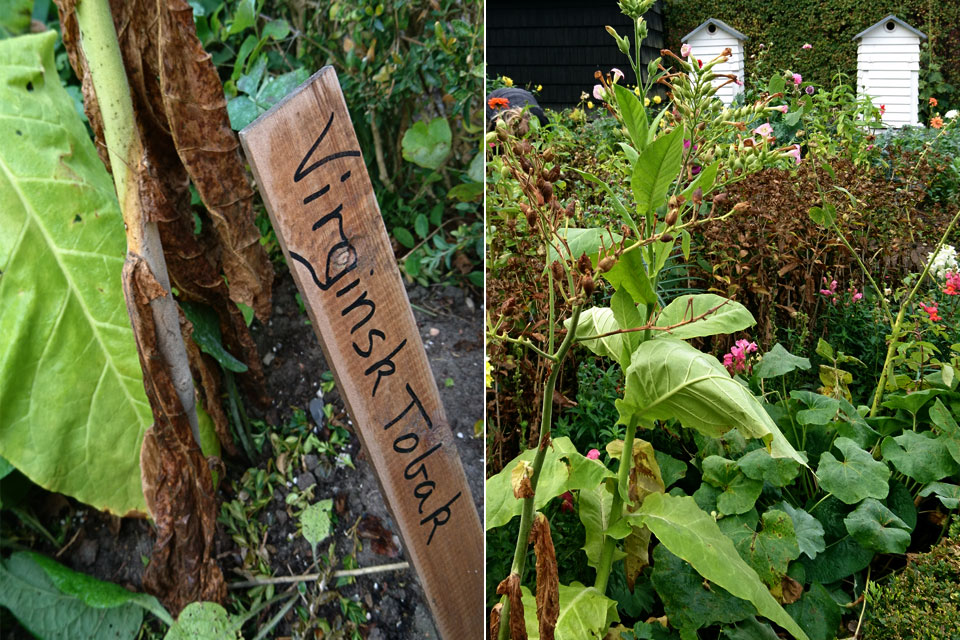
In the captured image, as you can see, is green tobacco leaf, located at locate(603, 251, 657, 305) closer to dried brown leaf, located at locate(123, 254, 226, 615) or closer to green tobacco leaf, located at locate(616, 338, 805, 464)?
green tobacco leaf, located at locate(616, 338, 805, 464)

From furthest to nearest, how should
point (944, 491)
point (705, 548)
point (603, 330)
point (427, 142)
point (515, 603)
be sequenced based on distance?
point (427, 142) < point (944, 491) < point (603, 330) < point (705, 548) < point (515, 603)

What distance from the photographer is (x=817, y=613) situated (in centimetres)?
87

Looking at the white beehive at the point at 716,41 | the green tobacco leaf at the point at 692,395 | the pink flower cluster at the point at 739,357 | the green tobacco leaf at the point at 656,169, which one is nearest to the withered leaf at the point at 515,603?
the green tobacco leaf at the point at 692,395

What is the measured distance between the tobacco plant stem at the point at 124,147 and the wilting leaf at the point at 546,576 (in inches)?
16.6

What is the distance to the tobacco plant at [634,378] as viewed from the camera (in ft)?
1.94

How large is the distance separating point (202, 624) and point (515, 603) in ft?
1.27

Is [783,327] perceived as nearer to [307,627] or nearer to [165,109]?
[307,627]

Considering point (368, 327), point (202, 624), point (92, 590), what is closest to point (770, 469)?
point (368, 327)

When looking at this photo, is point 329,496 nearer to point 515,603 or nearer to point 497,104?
point 515,603

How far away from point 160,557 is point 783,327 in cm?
103

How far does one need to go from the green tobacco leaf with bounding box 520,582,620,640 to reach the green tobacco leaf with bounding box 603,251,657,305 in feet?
1.01

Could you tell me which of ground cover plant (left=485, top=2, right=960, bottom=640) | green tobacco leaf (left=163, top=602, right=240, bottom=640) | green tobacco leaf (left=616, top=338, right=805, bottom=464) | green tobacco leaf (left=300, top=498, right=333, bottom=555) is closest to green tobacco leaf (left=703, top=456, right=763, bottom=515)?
ground cover plant (left=485, top=2, right=960, bottom=640)

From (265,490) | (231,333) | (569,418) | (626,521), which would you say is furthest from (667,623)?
(231,333)

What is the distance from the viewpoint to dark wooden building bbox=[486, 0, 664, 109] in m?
0.89
